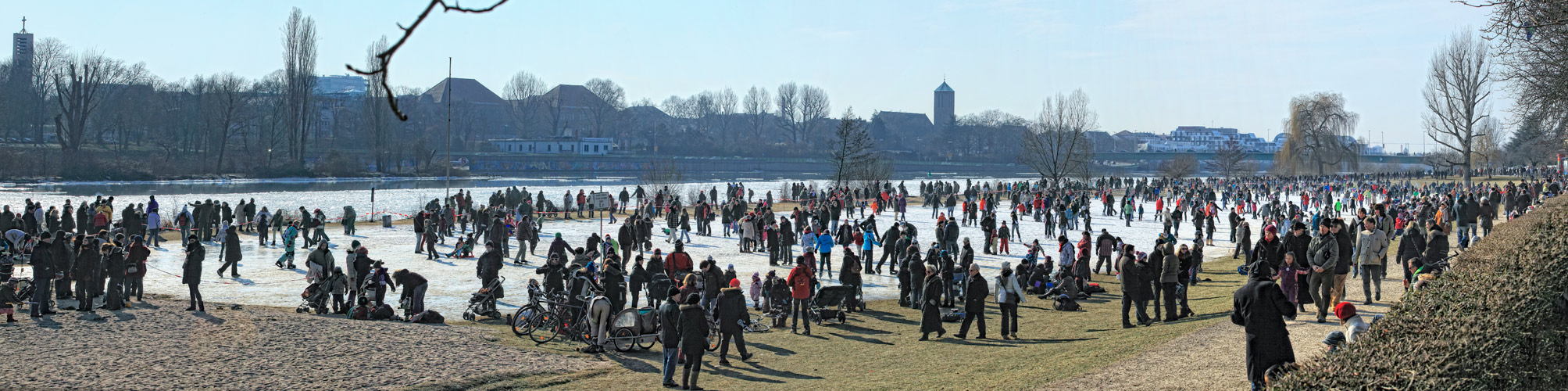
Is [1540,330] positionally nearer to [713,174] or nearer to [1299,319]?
[1299,319]

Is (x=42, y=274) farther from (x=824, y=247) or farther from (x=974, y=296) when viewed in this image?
(x=824, y=247)

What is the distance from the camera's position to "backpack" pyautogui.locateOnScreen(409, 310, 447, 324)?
13.3 metres

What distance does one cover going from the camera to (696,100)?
15600 cm

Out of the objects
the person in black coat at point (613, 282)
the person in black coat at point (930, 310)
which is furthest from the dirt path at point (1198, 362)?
the person in black coat at point (613, 282)

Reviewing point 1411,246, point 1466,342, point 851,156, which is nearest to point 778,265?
point 1411,246

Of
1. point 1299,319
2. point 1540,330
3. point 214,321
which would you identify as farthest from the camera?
point 214,321

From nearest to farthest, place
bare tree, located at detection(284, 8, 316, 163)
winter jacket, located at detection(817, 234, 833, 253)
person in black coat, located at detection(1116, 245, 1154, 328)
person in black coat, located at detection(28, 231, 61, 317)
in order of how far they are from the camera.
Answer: person in black coat, located at detection(1116, 245, 1154, 328) → person in black coat, located at detection(28, 231, 61, 317) → winter jacket, located at detection(817, 234, 833, 253) → bare tree, located at detection(284, 8, 316, 163)

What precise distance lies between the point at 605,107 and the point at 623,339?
12630cm

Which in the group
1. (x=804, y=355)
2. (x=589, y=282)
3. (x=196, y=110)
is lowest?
(x=804, y=355)

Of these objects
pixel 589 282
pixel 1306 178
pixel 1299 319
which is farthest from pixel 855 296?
pixel 1306 178

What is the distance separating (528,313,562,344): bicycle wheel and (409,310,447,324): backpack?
59.5 inches

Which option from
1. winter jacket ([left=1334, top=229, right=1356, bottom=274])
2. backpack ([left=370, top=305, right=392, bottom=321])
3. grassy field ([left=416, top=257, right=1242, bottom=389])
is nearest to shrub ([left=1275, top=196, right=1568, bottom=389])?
grassy field ([left=416, top=257, right=1242, bottom=389])

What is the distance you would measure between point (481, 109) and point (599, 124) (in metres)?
15.0

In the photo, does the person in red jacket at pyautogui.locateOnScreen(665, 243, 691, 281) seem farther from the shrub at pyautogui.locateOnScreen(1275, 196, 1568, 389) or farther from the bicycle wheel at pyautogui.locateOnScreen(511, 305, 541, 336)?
the shrub at pyautogui.locateOnScreen(1275, 196, 1568, 389)
